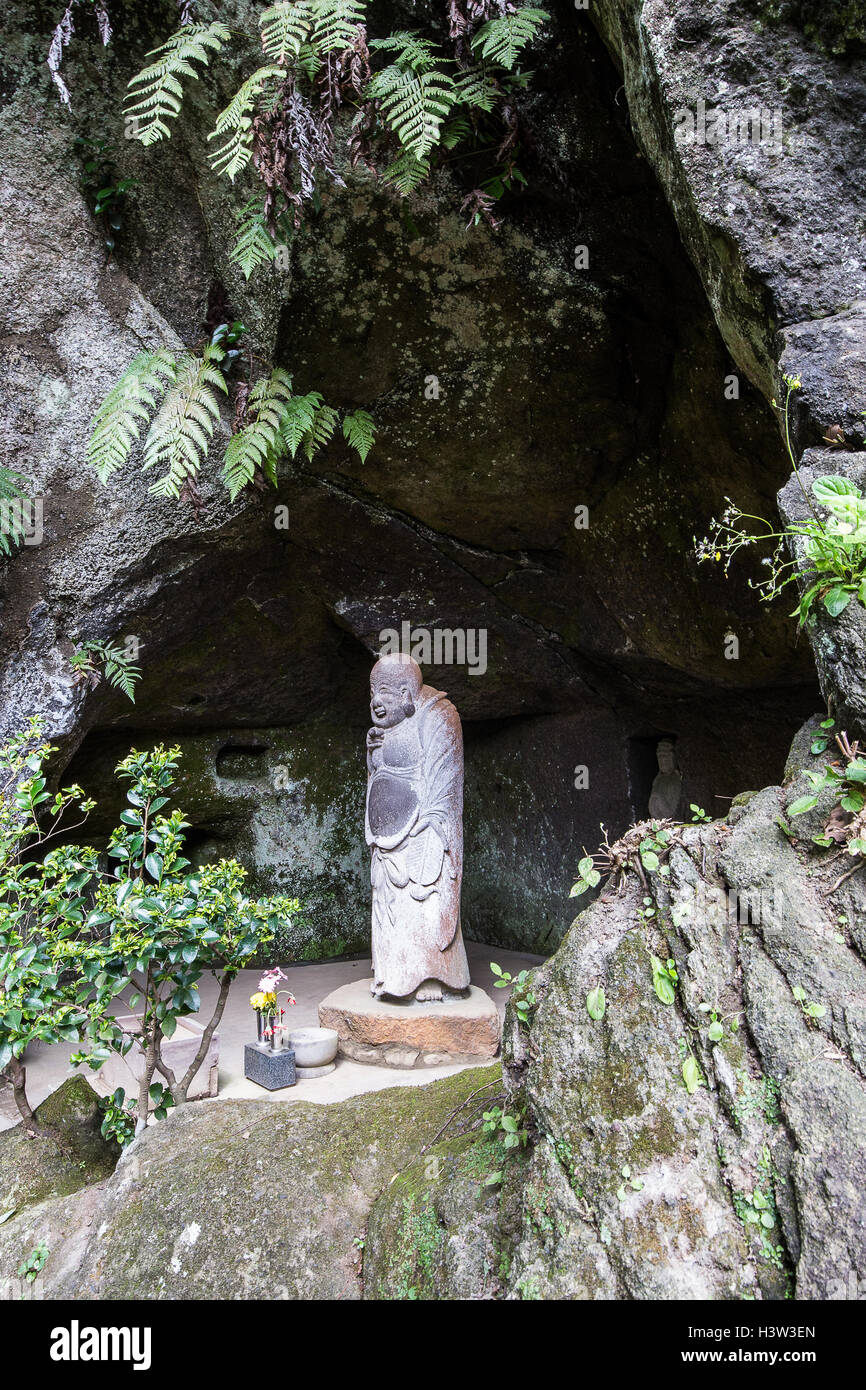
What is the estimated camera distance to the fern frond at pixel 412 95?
11.8ft

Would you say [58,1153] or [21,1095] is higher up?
[21,1095]

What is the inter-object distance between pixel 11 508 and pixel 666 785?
5.11 meters

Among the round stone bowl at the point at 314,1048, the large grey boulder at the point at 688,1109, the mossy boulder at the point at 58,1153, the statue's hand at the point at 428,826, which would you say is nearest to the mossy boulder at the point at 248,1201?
Result: the large grey boulder at the point at 688,1109

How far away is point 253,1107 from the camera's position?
2939 mm

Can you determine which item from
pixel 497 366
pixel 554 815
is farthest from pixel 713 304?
pixel 554 815

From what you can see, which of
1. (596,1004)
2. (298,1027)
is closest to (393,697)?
(298,1027)

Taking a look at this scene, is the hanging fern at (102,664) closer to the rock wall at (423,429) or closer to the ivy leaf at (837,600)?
the rock wall at (423,429)

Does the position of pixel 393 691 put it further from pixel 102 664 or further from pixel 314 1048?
pixel 314 1048

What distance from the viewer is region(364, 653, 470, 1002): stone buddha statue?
16.6ft

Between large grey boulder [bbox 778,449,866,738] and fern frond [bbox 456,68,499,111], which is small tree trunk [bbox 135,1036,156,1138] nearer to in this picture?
large grey boulder [bbox 778,449,866,738]

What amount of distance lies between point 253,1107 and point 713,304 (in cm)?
326

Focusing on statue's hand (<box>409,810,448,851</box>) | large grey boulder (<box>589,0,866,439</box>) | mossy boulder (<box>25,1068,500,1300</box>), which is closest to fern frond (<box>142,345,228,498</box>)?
statue's hand (<box>409,810,448,851</box>)

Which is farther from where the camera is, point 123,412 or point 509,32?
point 123,412

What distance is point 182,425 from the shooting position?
4.36m
